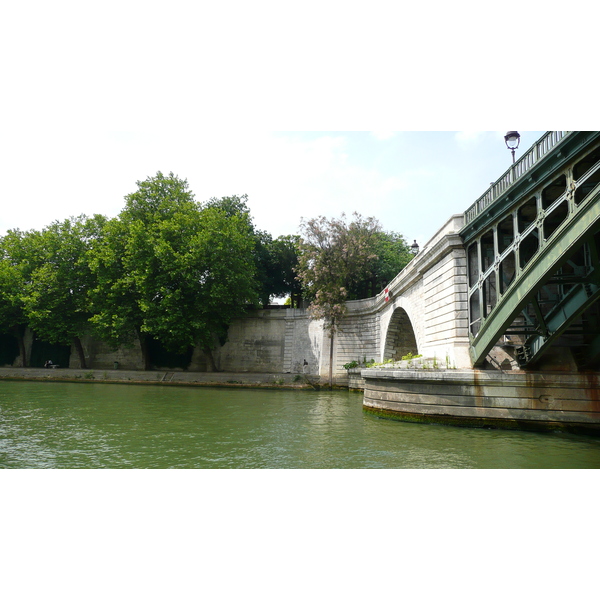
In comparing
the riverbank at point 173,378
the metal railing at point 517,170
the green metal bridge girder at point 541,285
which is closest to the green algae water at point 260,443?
the green metal bridge girder at point 541,285

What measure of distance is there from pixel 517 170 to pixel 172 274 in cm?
2092

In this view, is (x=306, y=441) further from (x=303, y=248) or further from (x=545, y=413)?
(x=303, y=248)

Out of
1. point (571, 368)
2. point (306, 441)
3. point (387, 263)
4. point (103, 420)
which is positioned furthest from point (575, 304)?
point (387, 263)

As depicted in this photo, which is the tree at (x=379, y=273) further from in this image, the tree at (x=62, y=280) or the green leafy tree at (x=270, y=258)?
the tree at (x=62, y=280)

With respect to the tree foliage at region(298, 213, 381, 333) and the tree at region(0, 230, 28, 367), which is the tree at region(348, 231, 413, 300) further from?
the tree at region(0, 230, 28, 367)

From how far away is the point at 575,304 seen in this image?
10.2m

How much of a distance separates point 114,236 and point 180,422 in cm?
2077

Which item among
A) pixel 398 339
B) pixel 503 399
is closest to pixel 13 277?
pixel 398 339

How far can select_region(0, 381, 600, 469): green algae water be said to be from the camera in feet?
26.8

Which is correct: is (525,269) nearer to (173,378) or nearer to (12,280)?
(173,378)

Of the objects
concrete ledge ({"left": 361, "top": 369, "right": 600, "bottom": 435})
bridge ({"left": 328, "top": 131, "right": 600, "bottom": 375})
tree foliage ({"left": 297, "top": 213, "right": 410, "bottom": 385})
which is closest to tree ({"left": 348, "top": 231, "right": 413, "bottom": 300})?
tree foliage ({"left": 297, "top": 213, "right": 410, "bottom": 385})

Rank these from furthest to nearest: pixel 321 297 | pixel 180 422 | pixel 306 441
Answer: pixel 321 297
pixel 180 422
pixel 306 441

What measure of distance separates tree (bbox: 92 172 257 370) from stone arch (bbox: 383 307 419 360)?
10.1 m

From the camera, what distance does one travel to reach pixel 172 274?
27.4 m
